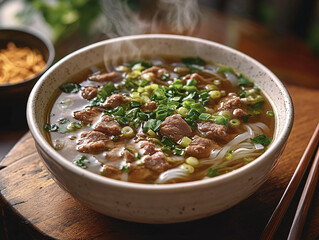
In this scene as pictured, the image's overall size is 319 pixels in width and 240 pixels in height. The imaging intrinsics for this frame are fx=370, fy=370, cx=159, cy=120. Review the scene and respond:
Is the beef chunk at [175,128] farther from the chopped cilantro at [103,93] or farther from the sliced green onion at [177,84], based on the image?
the chopped cilantro at [103,93]

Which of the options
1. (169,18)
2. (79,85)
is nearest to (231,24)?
(169,18)

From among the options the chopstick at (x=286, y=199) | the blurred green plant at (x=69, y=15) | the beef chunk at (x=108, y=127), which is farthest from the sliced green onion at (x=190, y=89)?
the blurred green plant at (x=69, y=15)

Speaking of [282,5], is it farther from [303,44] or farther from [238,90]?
[238,90]

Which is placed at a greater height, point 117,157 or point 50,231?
point 117,157

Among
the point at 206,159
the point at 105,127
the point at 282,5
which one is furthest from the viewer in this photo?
the point at 282,5

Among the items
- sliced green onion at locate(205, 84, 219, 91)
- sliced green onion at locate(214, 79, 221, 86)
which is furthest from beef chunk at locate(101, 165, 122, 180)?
sliced green onion at locate(214, 79, 221, 86)

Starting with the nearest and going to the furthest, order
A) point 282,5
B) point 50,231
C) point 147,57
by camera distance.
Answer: point 50,231, point 147,57, point 282,5

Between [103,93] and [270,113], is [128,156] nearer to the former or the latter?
[103,93]

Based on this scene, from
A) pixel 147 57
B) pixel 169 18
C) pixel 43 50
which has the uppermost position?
pixel 147 57

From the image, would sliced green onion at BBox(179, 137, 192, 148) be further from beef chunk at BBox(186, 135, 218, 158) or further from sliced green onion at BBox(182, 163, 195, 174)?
sliced green onion at BBox(182, 163, 195, 174)
